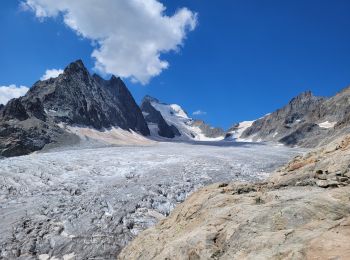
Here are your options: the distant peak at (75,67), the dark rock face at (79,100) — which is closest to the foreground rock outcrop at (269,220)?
the dark rock face at (79,100)

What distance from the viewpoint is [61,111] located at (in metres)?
104

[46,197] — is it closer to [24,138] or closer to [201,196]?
[201,196]

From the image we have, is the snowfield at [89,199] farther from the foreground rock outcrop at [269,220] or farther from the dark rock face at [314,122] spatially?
the dark rock face at [314,122]

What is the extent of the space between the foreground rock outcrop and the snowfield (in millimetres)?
3616

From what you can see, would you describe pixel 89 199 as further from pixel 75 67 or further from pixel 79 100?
pixel 75 67

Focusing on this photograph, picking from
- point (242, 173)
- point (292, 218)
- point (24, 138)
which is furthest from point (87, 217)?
point (24, 138)

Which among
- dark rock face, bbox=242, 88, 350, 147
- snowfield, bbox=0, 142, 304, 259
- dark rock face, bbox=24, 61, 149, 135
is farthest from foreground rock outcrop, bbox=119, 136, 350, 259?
dark rock face, bbox=24, 61, 149, 135

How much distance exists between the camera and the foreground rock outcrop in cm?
738

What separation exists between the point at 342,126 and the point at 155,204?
87.8 meters

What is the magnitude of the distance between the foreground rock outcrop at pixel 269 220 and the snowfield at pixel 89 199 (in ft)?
11.9

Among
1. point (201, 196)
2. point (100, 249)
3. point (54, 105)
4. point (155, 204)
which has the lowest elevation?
point (100, 249)

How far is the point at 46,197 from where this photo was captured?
21016 millimetres

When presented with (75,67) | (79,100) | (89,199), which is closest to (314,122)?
(79,100)

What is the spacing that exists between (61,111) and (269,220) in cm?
9994
